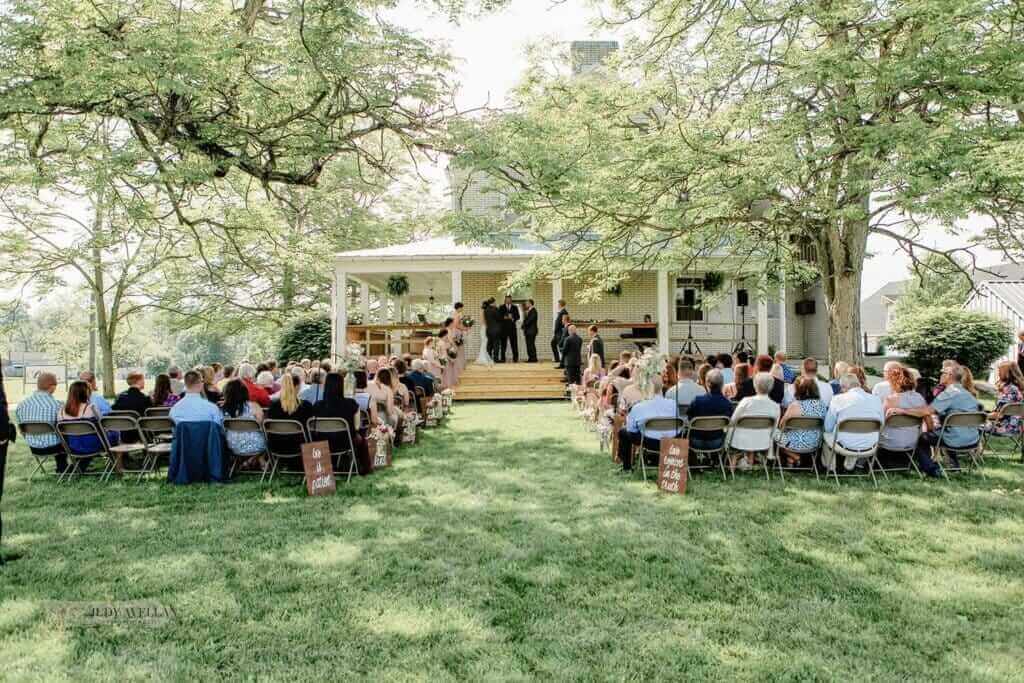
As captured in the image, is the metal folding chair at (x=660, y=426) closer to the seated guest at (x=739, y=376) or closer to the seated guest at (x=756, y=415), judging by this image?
the seated guest at (x=756, y=415)

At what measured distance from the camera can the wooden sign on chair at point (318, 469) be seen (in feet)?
A: 23.0

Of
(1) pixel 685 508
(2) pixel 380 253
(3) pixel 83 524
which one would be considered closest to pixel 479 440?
(1) pixel 685 508

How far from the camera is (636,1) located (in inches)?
498

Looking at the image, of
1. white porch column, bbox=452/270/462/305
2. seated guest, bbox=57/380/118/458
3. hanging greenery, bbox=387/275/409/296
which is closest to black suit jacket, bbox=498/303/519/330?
white porch column, bbox=452/270/462/305

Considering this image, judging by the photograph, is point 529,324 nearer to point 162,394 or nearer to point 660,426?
point 162,394

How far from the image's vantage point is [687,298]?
22.8 meters

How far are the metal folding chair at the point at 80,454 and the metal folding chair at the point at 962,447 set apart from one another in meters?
9.70

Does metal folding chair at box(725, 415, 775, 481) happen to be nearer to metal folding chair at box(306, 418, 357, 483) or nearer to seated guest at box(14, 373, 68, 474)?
metal folding chair at box(306, 418, 357, 483)

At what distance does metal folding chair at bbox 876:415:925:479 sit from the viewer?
7.59 m

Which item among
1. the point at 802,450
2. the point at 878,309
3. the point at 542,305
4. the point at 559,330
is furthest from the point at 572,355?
the point at 878,309

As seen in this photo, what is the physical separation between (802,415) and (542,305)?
14738 mm

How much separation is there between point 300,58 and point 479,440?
20.0ft

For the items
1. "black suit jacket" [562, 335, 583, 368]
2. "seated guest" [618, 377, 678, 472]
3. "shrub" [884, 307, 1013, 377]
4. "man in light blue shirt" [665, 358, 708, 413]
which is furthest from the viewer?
"shrub" [884, 307, 1013, 377]

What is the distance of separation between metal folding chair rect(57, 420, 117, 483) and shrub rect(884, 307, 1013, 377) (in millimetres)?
18987
